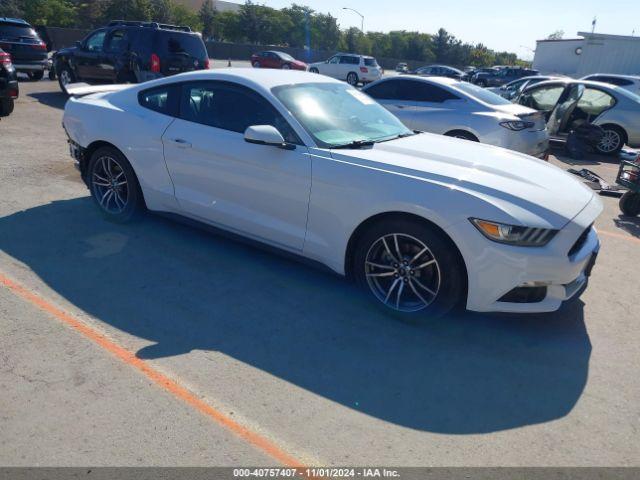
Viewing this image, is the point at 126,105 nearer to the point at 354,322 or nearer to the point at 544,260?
the point at 354,322

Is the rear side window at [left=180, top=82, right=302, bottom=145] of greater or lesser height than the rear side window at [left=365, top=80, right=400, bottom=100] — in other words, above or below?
below

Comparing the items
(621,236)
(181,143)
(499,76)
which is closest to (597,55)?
(499,76)

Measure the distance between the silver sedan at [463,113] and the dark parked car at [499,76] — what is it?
2550 cm

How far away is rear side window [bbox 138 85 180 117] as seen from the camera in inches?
185

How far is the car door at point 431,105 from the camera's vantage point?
800cm

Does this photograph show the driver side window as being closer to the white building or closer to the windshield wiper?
the windshield wiper

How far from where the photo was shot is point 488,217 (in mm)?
3209

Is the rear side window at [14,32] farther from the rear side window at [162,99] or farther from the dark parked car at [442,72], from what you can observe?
the dark parked car at [442,72]

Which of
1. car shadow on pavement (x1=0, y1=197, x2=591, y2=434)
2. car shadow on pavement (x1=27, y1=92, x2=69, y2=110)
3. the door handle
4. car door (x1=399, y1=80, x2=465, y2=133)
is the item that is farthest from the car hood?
car shadow on pavement (x1=27, y1=92, x2=69, y2=110)

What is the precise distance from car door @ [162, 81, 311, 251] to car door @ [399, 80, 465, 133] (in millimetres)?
4544

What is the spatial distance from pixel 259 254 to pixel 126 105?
2.04 meters

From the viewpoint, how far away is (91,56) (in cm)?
1257

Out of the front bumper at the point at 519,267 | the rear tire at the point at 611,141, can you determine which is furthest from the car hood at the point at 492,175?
the rear tire at the point at 611,141

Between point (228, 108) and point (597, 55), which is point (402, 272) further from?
point (597, 55)
